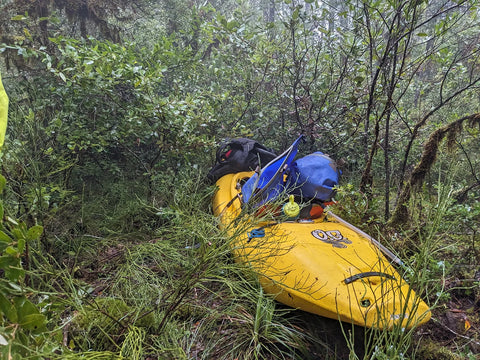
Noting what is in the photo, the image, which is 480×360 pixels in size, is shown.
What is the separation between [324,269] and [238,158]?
255 centimetres

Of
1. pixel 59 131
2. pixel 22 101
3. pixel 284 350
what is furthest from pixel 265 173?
pixel 22 101

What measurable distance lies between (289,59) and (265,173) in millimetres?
2739

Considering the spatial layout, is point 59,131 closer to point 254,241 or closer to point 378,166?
point 254,241

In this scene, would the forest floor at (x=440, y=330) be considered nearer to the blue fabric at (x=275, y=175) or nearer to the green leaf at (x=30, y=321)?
the blue fabric at (x=275, y=175)

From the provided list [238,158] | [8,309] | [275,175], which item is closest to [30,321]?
[8,309]

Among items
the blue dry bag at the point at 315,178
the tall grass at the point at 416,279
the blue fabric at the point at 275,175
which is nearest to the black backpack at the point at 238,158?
the blue fabric at the point at 275,175

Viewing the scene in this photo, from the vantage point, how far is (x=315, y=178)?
3193mm

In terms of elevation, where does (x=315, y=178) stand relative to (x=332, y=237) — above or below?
above

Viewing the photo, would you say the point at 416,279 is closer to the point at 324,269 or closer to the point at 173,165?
the point at 324,269

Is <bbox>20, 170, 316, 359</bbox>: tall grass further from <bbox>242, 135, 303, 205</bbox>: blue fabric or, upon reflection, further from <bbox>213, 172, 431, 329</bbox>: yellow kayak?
<bbox>242, 135, 303, 205</bbox>: blue fabric

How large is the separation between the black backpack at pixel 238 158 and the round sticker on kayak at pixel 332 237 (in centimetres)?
179

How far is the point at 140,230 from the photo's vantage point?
3.79m

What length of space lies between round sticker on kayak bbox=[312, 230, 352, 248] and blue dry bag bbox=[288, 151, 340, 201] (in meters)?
0.43

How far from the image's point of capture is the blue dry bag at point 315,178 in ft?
10.4
